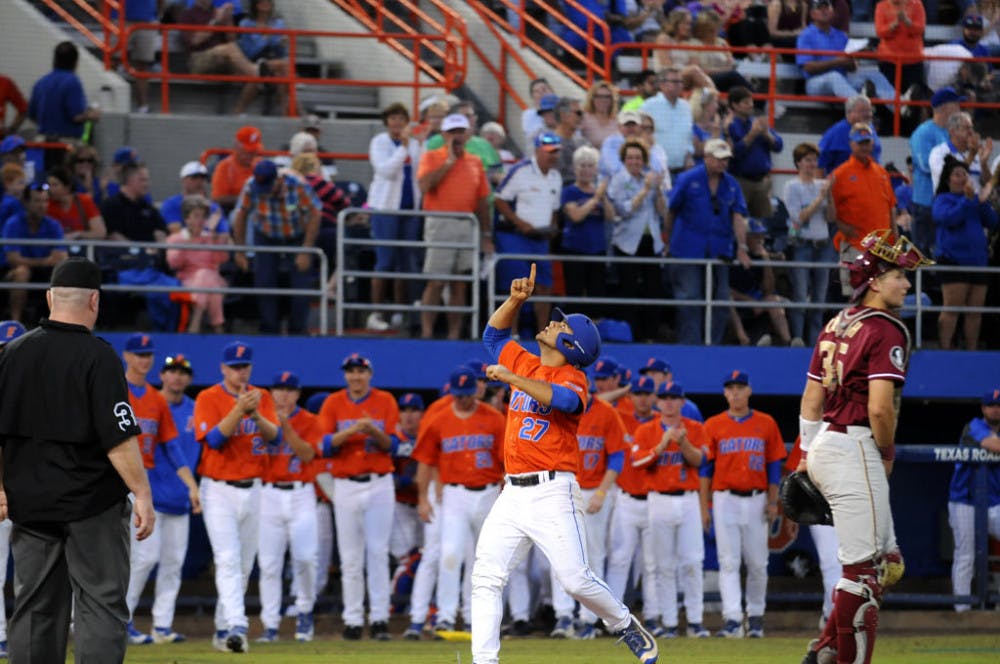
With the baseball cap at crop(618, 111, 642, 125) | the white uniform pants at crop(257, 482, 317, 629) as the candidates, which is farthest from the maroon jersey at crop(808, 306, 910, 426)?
the baseball cap at crop(618, 111, 642, 125)

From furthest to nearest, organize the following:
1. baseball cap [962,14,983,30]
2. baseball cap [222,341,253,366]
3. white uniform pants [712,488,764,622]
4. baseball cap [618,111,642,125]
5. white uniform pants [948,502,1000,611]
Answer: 1. baseball cap [962,14,983,30]
2. baseball cap [618,111,642,125]
3. white uniform pants [948,502,1000,611]
4. white uniform pants [712,488,764,622]
5. baseball cap [222,341,253,366]

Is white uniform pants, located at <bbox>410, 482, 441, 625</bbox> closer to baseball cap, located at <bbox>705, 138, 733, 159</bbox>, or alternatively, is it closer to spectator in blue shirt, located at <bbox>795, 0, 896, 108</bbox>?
baseball cap, located at <bbox>705, 138, 733, 159</bbox>

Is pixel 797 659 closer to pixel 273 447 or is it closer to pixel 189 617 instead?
pixel 273 447

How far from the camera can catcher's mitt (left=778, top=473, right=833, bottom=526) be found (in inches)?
313

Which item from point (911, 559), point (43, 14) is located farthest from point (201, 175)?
point (911, 559)

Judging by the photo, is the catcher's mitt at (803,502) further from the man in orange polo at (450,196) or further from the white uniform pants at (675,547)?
the man in orange polo at (450,196)

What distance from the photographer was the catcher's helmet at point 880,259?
7777 mm

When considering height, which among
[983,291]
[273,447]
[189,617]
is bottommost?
[189,617]

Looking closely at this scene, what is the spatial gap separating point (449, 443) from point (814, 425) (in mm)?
5843

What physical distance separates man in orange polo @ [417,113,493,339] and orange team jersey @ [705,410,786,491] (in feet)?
9.31

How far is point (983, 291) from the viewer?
16156mm

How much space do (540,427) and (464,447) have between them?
4.99m

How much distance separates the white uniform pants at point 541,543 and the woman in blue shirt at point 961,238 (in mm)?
8599

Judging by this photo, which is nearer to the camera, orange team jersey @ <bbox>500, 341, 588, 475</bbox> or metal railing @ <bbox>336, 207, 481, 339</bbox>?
orange team jersey @ <bbox>500, 341, 588, 475</bbox>
